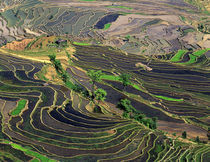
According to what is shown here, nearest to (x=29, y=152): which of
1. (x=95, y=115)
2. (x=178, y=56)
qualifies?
(x=95, y=115)

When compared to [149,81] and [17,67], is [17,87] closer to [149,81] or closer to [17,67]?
[17,67]

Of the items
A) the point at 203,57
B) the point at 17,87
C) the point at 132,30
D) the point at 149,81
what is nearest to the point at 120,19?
the point at 132,30

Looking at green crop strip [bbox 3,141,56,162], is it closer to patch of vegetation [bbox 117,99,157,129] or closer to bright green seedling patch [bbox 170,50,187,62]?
patch of vegetation [bbox 117,99,157,129]

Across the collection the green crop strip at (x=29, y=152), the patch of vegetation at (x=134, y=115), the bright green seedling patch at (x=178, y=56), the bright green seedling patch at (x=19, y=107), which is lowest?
the green crop strip at (x=29, y=152)

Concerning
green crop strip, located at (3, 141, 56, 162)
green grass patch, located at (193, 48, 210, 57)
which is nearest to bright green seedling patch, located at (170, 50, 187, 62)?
green grass patch, located at (193, 48, 210, 57)

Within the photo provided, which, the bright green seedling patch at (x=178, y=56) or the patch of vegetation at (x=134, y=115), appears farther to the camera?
the bright green seedling patch at (x=178, y=56)

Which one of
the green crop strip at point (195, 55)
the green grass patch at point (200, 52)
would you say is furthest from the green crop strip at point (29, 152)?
the green grass patch at point (200, 52)

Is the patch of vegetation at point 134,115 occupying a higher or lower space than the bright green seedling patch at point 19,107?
higher

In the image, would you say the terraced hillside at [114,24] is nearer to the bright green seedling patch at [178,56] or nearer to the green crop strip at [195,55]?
the bright green seedling patch at [178,56]

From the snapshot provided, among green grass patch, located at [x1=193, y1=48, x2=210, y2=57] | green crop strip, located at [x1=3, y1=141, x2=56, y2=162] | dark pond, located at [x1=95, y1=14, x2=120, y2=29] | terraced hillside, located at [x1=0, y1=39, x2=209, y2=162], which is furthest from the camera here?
dark pond, located at [x1=95, y1=14, x2=120, y2=29]
